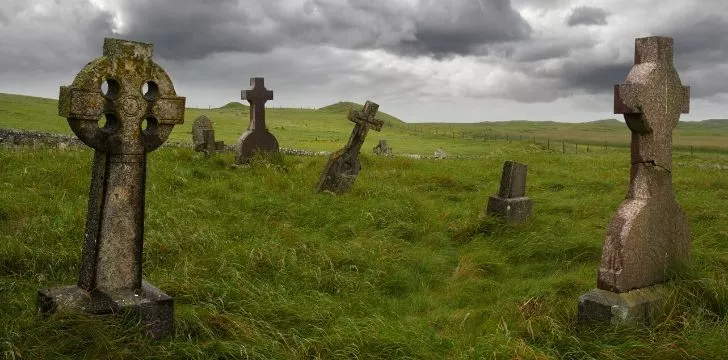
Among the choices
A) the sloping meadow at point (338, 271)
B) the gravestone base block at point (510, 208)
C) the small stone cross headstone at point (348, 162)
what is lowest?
the sloping meadow at point (338, 271)

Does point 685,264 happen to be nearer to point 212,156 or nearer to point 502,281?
point 502,281

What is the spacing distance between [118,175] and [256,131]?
503 inches

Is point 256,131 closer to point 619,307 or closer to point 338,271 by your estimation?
point 338,271

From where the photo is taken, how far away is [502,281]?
8.31 m

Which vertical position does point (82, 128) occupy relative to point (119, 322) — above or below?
above

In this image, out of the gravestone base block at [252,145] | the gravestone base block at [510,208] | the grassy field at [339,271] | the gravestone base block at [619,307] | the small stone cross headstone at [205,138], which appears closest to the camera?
the grassy field at [339,271]

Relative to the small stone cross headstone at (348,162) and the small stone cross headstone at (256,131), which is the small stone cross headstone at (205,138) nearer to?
the small stone cross headstone at (256,131)

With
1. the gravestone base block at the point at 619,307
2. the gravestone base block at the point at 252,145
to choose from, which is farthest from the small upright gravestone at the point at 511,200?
the gravestone base block at the point at 252,145

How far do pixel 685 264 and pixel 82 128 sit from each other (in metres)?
6.52

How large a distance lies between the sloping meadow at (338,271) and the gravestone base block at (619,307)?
0.13 metres

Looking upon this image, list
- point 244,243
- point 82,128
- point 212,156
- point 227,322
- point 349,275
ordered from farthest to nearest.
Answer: point 212,156 → point 244,243 → point 349,275 → point 227,322 → point 82,128

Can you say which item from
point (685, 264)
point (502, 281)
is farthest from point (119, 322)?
point (685, 264)

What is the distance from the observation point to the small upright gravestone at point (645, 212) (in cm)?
620

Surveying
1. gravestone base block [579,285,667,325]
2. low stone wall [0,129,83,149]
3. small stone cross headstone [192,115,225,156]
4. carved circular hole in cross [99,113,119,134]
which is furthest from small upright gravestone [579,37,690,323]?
low stone wall [0,129,83,149]
